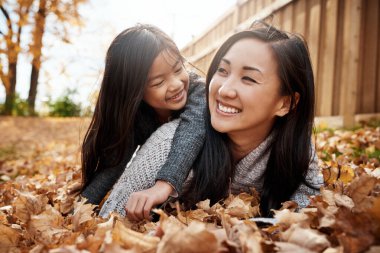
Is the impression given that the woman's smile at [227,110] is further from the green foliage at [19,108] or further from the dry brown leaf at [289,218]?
the green foliage at [19,108]

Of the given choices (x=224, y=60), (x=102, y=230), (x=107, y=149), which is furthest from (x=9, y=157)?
(x=102, y=230)

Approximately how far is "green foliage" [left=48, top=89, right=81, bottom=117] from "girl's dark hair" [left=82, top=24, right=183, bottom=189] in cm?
1304

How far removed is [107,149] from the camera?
233 cm

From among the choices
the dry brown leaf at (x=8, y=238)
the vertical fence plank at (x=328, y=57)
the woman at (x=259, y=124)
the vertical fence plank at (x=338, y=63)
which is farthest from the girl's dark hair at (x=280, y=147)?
the vertical fence plank at (x=328, y=57)

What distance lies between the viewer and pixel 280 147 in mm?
1949

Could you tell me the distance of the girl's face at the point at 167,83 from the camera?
2.18m

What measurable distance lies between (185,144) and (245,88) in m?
0.37

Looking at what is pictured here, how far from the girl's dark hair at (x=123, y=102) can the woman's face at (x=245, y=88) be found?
47 cm

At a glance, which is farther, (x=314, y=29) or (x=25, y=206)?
(x=314, y=29)

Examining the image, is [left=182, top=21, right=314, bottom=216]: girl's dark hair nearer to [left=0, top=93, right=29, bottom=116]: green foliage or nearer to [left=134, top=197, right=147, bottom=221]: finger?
[left=134, top=197, right=147, bottom=221]: finger

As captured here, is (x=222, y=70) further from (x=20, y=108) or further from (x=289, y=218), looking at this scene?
(x=20, y=108)

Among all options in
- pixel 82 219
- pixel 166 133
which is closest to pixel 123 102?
pixel 166 133

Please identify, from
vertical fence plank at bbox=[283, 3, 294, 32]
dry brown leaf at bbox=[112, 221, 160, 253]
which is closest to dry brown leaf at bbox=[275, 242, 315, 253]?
dry brown leaf at bbox=[112, 221, 160, 253]

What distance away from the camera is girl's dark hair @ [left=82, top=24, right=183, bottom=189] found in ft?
7.20
